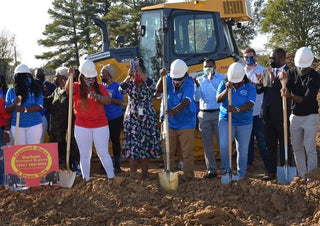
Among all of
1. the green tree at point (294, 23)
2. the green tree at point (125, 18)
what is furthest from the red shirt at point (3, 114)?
the green tree at point (294, 23)

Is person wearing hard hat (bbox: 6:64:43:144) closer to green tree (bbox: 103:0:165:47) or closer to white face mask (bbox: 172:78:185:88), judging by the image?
white face mask (bbox: 172:78:185:88)

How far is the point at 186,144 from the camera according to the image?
6898 millimetres

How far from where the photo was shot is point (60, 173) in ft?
22.3

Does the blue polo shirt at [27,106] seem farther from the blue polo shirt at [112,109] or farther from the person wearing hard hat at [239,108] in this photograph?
the person wearing hard hat at [239,108]

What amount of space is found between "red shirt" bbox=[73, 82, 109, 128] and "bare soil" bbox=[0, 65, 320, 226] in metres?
0.76

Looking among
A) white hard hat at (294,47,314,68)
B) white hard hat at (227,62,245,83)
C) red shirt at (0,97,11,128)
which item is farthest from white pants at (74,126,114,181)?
white hard hat at (294,47,314,68)

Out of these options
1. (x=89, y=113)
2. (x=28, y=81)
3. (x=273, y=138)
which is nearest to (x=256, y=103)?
(x=273, y=138)

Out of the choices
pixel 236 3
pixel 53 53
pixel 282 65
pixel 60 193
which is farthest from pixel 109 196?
pixel 53 53

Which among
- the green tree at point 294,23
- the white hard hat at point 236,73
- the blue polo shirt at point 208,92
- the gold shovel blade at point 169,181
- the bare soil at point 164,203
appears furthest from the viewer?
the green tree at point 294,23

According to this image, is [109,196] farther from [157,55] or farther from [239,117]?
[157,55]

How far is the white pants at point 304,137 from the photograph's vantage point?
251 inches

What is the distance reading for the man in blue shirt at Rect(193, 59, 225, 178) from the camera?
736 cm

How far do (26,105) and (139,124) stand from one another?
1570 mm

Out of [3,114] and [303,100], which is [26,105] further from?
[303,100]
